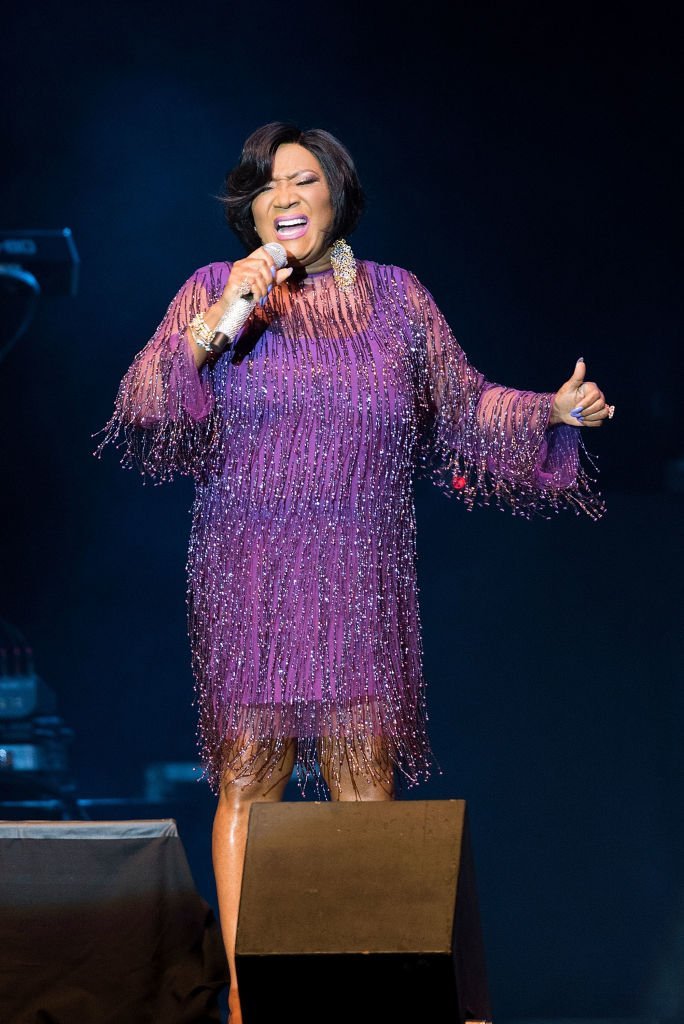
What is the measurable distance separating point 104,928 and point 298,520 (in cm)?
61

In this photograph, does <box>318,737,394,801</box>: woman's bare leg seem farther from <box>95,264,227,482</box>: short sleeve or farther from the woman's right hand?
the woman's right hand

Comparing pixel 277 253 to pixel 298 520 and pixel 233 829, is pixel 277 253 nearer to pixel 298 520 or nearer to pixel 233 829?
pixel 298 520

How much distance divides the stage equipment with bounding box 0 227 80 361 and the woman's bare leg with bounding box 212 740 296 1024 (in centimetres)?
135

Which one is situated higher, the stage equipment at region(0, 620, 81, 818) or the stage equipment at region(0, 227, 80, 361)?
the stage equipment at region(0, 227, 80, 361)

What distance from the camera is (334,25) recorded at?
2.87 meters

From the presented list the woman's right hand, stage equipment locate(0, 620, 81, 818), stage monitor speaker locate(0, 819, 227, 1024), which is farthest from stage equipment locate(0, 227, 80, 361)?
stage monitor speaker locate(0, 819, 227, 1024)

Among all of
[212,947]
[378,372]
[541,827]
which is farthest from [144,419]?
[541,827]

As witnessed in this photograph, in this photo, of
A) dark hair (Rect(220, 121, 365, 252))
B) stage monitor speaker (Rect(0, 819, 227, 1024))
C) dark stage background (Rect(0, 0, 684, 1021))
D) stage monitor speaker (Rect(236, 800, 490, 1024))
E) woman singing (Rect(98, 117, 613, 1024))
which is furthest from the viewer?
dark stage background (Rect(0, 0, 684, 1021))

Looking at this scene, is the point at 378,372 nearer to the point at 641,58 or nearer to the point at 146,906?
the point at 146,906

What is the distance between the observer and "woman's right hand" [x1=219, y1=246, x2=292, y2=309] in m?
1.78

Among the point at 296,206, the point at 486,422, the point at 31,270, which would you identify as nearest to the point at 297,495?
the point at 486,422

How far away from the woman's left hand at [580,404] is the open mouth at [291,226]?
0.43m

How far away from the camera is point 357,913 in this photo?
4.97ft

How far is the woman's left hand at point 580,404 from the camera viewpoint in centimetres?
192
